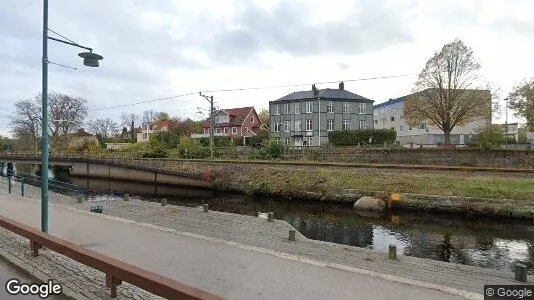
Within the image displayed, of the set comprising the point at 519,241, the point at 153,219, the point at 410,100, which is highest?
the point at 410,100

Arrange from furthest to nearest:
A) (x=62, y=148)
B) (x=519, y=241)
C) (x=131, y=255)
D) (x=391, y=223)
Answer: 1. (x=62, y=148)
2. (x=391, y=223)
3. (x=519, y=241)
4. (x=131, y=255)

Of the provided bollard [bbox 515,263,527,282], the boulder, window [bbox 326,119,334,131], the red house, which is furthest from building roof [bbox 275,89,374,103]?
bollard [bbox 515,263,527,282]

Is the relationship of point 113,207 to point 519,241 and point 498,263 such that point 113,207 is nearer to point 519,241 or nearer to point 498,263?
point 498,263

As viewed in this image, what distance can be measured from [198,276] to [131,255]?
2.50 m

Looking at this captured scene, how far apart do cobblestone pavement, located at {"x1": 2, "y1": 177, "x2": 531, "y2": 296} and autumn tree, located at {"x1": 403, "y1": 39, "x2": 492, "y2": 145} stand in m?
30.6

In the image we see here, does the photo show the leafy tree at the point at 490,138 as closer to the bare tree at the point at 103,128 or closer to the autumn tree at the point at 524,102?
the autumn tree at the point at 524,102

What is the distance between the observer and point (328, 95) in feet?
201

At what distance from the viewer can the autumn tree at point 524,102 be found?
39.2m

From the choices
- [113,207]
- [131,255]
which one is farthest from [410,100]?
[131,255]

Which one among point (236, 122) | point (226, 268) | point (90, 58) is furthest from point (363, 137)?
point (226, 268)

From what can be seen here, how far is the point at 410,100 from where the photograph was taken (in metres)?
41.6

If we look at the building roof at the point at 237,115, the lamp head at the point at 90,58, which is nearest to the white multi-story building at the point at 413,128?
the building roof at the point at 237,115

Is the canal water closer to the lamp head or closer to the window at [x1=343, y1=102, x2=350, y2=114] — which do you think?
the lamp head

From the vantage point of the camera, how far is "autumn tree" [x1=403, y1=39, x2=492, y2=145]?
3912 cm
